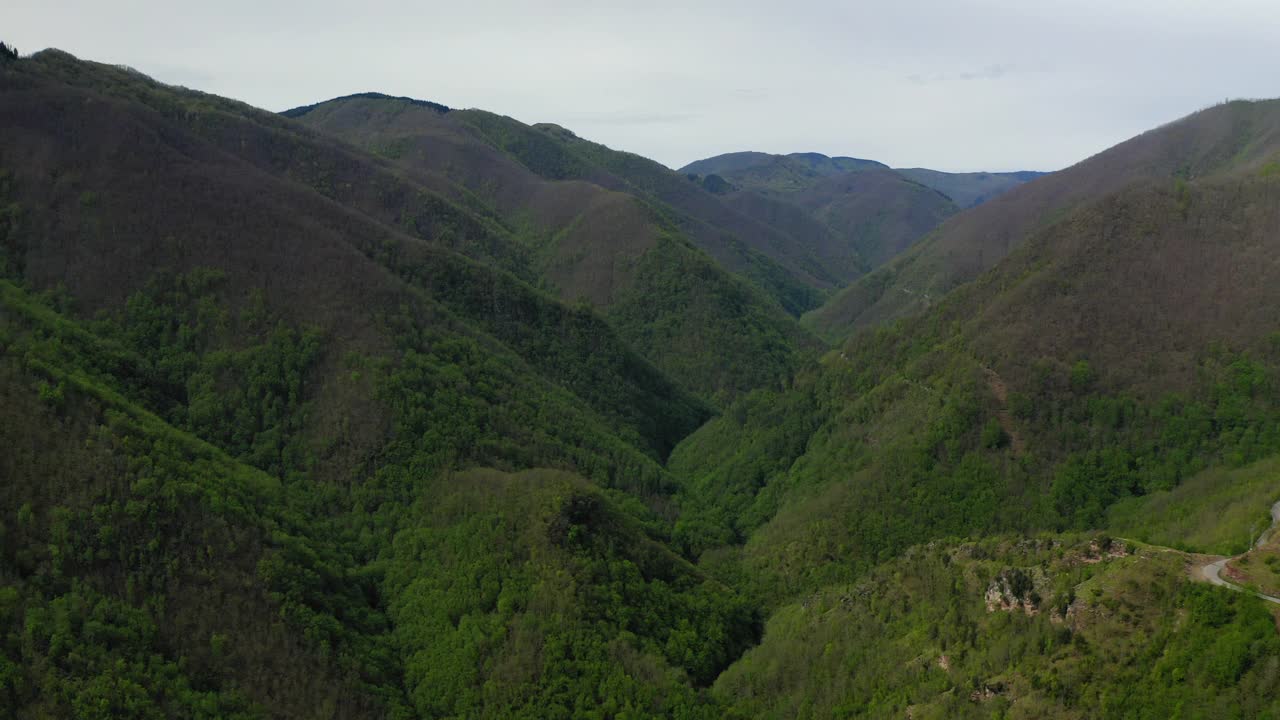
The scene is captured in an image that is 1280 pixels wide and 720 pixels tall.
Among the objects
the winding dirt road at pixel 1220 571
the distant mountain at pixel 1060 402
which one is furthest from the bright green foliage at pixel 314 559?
the winding dirt road at pixel 1220 571

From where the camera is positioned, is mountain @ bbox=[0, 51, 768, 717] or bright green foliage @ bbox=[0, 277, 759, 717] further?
mountain @ bbox=[0, 51, 768, 717]

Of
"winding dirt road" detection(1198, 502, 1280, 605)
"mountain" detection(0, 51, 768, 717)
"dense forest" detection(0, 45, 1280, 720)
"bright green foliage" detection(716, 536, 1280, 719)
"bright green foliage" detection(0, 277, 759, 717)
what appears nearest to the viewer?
"bright green foliage" detection(716, 536, 1280, 719)

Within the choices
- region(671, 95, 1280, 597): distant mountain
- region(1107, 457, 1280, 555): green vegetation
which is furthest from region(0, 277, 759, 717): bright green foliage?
region(1107, 457, 1280, 555): green vegetation

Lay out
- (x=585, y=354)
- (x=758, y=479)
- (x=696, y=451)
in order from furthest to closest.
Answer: (x=585, y=354)
(x=696, y=451)
(x=758, y=479)

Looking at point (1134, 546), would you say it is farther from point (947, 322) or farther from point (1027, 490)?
point (947, 322)

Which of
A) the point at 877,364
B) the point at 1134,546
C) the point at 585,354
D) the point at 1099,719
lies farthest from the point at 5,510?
the point at 877,364

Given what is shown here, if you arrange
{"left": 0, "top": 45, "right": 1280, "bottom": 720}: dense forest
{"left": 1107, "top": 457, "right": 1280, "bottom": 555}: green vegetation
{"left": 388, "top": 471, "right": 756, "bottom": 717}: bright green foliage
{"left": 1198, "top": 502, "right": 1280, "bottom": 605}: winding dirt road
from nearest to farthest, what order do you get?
{"left": 1198, "top": 502, "right": 1280, "bottom": 605}: winding dirt road
{"left": 1107, "top": 457, "right": 1280, "bottom": 555}: green vegetation
{"left": 0, "top": 45, "right": 1280, "bottom": 720}: dense forest
{"left": 388, "top": 471, "right": 756, "bottom": 717}: bright green foliage

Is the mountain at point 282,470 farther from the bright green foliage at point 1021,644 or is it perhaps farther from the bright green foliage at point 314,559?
the bright green foliage at point 1021,644

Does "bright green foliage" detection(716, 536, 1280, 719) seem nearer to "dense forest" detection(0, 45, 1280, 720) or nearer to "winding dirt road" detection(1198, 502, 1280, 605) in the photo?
"dense forest" detection(0, 45, 1280, 720)

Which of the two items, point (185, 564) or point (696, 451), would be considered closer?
point (185, 564)
